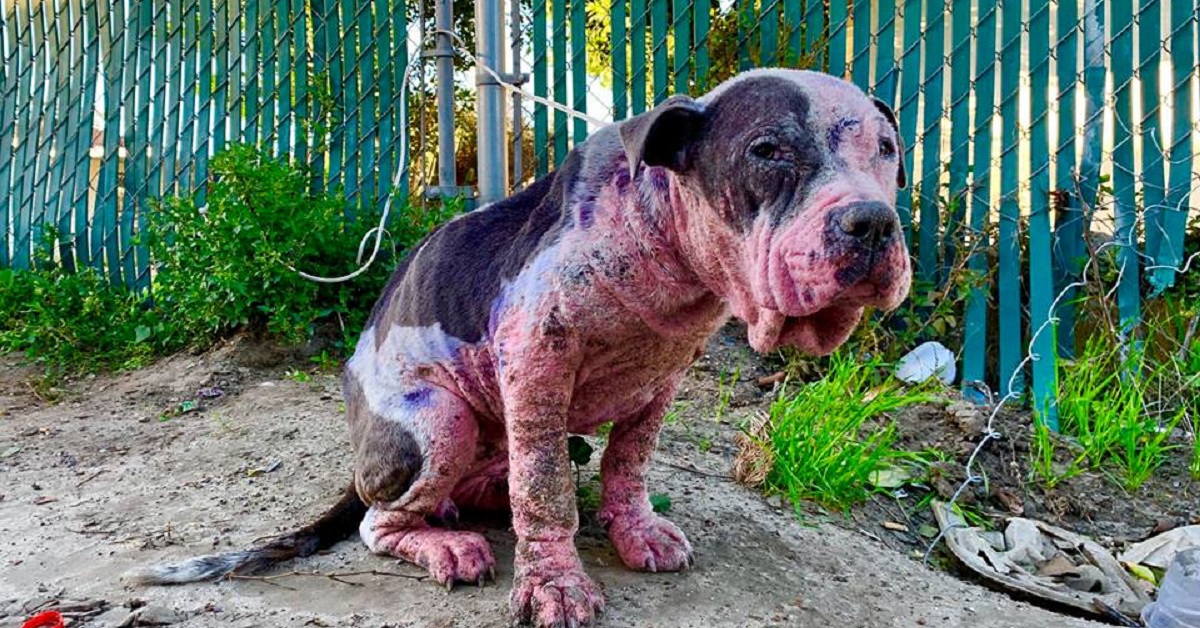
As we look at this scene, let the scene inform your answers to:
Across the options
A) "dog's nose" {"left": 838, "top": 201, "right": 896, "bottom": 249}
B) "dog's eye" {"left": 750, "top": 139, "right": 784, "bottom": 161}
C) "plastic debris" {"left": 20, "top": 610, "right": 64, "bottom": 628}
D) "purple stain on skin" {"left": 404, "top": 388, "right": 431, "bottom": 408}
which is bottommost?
"plastic debris" {"left": 20, "top": 610, "right": 64, "bottom": 628}

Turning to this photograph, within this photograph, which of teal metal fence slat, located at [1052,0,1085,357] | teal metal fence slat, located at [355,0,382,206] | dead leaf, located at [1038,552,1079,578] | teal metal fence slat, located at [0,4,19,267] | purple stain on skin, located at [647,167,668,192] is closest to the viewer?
purple stain on skin, located at [647,167,668,192]

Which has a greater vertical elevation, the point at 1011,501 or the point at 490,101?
the point at 490,101

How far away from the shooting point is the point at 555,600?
2.31 metres

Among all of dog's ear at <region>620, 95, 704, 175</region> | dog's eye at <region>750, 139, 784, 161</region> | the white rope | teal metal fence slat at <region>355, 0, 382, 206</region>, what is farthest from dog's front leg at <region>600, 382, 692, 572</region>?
teal metal fence slat at <region>355, 0, 382, 206</region>

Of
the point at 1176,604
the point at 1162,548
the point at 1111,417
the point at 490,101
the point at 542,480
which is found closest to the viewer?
the point at 542,480

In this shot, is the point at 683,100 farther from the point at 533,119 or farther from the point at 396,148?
the point at 396,148

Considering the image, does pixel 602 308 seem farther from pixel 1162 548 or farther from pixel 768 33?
pixel 768 33

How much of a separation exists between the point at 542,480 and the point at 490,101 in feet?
8.79

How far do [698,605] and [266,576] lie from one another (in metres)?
1.12

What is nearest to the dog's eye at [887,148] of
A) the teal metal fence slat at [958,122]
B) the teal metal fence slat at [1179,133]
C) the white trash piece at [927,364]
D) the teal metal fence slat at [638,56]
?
the white trash piece at [927,364]

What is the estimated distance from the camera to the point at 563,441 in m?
2.42

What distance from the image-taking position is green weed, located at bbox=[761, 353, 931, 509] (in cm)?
347

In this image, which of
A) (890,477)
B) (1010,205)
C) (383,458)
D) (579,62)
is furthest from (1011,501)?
(579,62)

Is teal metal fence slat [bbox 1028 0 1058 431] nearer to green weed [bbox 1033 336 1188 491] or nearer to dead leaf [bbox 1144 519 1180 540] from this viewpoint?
green weed [bbox 1033 336 1188 491]
